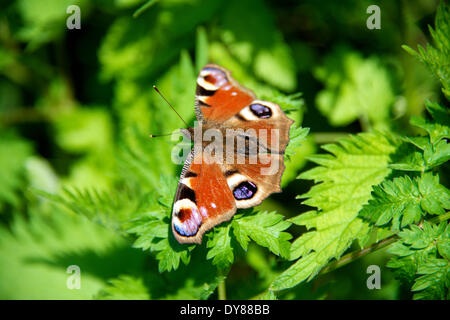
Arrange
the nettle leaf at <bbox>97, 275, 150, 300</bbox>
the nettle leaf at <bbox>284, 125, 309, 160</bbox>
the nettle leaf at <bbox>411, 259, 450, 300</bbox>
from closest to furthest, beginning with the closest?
the nettle leaf at <bbox>411, 259, 450, 300</bbox> < the nettle leaf at <bbox>284, 125, 309, 160</bbox> < the nettle leaf at <bbox>97, 275, 150, 300</bbox>

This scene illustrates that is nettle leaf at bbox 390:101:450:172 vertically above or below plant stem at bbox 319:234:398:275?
above

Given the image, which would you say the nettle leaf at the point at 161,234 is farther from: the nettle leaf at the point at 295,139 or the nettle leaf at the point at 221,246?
the nettle leaf at the point at 295,139

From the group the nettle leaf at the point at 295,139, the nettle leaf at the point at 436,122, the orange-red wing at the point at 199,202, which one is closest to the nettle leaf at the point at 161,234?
the orange-red wing at the point at 199,202

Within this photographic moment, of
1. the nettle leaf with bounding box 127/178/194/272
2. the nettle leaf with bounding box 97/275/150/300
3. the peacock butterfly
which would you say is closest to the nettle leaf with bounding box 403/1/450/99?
the peacock butterfly

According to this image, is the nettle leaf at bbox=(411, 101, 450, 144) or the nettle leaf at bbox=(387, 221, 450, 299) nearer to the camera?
the nettle leaf at bbox=(387, 221, 450, 299)

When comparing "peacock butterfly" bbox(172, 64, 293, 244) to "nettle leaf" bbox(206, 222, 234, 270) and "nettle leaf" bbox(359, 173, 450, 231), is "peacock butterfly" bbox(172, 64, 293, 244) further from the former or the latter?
"nettle leaf" bbox(359, 173, 450, 231)

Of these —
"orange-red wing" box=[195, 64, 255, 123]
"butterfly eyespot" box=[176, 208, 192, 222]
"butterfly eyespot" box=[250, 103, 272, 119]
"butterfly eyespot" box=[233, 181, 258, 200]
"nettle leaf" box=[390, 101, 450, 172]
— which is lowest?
"butterfly eyespot" box=[176, 208, 192, 222]
